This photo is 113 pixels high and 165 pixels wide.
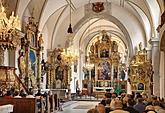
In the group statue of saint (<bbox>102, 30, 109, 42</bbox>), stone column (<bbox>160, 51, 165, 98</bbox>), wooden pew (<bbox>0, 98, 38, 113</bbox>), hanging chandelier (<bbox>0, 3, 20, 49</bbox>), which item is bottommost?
wooden pew (<bbox>0, 98, 38, 113</bbox>)

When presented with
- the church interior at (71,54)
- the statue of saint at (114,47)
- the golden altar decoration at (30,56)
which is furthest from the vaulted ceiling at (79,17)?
the statue of saint at (114,47)

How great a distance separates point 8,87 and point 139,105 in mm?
6343

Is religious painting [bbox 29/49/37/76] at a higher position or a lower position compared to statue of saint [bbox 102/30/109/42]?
lower

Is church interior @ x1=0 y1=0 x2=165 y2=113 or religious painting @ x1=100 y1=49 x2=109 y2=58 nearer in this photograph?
church interior @ x1=0 y1=0 x2=165 y2=113

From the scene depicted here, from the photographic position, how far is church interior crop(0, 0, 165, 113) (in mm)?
10664

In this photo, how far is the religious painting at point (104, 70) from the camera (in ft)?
108

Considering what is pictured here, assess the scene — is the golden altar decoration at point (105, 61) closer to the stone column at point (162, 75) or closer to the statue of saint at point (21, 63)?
the statue of saint at point (21, 63)

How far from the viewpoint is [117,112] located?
15.6ft

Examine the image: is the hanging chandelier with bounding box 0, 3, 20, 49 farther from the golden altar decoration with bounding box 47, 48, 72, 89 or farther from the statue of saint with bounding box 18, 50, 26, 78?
the golden altar decoration with bounding box 47, 48, 72, 89

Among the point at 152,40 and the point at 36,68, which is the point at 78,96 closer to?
the point at 36,68

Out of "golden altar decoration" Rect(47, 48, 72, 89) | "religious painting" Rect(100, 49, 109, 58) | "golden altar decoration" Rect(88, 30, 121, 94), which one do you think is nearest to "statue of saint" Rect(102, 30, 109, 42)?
"golden altar decoration" Rect(88, 30, 121, 94)

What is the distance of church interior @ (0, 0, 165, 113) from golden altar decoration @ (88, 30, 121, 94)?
0.32ft

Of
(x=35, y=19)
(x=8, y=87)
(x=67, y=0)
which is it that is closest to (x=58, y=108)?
(x=8, y=87)

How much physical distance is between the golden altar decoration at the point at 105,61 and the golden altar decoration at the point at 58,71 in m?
11.2
